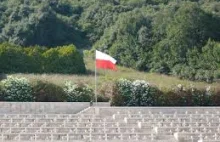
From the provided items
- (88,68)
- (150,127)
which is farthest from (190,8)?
(150,127)

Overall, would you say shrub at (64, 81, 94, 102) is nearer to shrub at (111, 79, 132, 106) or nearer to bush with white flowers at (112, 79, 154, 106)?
shrub at (111, 79, 132, 106)

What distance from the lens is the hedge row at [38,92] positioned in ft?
86.6

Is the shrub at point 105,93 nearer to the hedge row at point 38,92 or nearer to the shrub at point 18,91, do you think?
the hedge row at point 38,92

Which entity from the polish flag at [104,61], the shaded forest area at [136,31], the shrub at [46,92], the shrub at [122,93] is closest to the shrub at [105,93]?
the shrub at [122,93]

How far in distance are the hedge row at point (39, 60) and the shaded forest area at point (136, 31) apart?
6.57 meters

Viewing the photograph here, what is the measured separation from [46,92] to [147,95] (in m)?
4.31

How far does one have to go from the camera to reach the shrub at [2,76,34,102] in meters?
26.4

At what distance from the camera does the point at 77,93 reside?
26938 millimetres

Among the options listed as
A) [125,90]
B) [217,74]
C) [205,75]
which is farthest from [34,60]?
[125,90]

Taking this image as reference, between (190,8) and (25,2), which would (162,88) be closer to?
(190,8)

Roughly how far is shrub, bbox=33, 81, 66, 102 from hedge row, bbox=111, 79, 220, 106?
240 centimetres

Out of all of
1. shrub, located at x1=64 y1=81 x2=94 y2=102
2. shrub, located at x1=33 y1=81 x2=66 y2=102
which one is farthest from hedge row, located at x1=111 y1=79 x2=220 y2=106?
shrub, located at x1=33 y1=81 x2=66 y2=102

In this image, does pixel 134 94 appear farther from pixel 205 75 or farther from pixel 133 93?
pixel 205 75

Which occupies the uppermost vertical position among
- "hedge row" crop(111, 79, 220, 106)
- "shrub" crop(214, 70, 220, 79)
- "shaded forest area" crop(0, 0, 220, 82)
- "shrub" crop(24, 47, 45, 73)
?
"shaded forest area" crop(0, 0, 220, 82)
